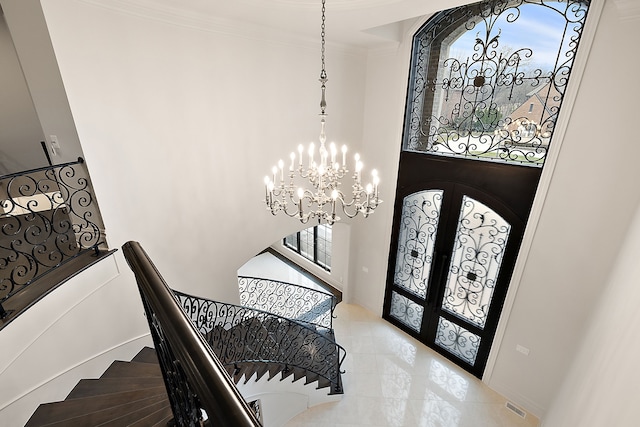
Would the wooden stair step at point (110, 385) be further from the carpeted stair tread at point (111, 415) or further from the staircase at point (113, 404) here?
the carpeted stair tread at point (111, 415)

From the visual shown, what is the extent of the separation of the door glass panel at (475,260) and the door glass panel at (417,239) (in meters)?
0.43

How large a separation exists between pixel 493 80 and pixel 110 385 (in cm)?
589

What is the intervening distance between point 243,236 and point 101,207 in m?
1.91

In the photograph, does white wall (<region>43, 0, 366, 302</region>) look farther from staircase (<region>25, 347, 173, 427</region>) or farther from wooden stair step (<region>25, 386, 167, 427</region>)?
wooden stair step (<region>25, 386, 167, 427</region>)

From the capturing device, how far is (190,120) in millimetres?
3686

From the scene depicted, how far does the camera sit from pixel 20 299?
→ 253 cm

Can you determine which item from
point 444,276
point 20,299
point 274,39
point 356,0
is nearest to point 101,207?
point 20,299

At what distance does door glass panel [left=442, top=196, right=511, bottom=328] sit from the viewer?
4.39 metres

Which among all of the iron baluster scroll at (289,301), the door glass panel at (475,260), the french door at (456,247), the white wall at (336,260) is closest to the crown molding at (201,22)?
the french door at (456,247)

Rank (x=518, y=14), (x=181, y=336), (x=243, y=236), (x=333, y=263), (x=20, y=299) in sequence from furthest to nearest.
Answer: (x=333, y=263)
(x=243, y=236)
(x=518, y=14)
(x=20, y=299)
(x=181, y=336)

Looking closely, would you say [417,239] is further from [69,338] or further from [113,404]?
[69,338]

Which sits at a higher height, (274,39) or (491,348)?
(274,39)

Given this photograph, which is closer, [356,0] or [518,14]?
[356,0]

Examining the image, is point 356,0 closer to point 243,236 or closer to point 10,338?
point 243,236
